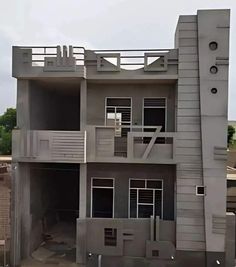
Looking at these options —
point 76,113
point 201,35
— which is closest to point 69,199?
point 76,113

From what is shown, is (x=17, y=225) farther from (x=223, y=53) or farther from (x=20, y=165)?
(x=223, y=53)

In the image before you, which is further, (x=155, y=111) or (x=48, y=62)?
(x=155, y=111)

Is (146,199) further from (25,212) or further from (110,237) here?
(25,212)

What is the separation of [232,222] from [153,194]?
2.79 meters

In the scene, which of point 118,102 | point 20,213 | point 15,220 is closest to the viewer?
point 15,220

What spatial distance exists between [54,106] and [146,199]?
6037mm

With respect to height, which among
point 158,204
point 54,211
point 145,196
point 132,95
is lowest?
point 54,211

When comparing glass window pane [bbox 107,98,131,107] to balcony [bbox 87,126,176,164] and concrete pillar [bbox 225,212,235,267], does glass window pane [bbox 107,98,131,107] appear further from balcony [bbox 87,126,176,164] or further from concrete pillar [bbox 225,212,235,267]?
concrete pillar [bbox 225,212,235,267]

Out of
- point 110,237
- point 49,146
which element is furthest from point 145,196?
point 49,146

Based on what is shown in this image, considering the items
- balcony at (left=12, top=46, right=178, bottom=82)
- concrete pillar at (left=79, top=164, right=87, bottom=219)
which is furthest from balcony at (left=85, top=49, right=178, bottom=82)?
concrete pillar at (left=79, top=164, right=87, bottom=219)

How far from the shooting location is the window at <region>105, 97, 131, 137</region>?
11805 millimetres

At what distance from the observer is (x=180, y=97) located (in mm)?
10680

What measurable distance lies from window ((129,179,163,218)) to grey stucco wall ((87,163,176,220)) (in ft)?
0.49

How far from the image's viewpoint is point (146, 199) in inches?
460
